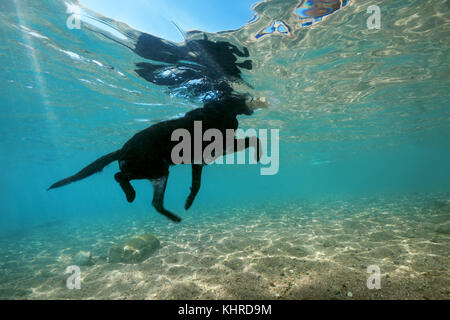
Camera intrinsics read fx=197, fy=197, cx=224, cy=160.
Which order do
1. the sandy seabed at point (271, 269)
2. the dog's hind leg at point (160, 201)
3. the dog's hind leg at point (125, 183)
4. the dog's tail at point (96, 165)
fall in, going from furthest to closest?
the sandy seabed at point (271, 269) → the dog's tail at point (96, 165) → the dog's hind leg at point (125, 183) → the dog's hind leg at point (160, 201)

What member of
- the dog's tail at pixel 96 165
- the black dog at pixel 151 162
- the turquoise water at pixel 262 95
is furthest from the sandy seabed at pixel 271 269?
the dog's tail at pixel 96 165

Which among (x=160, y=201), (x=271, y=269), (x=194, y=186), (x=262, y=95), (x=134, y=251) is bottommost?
(x=134, y=251)

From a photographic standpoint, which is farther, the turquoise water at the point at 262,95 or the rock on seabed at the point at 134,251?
the rock on seabed at the point at 134,251

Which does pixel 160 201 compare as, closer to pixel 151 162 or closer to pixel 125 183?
pixel 151 162

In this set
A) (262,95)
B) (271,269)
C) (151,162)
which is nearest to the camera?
(151,162)

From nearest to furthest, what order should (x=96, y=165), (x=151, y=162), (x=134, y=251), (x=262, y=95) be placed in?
(x=151, y=162)
(x=96, y=165)
(x=134, y=251)
(x=262, y=95)

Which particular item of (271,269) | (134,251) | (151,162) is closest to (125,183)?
(151,162)

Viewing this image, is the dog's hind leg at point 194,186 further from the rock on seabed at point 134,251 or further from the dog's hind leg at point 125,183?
the rock on seabed at point 134,251

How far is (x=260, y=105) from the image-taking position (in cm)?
1434

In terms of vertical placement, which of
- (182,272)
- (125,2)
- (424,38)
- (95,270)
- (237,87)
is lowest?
(95,270)
